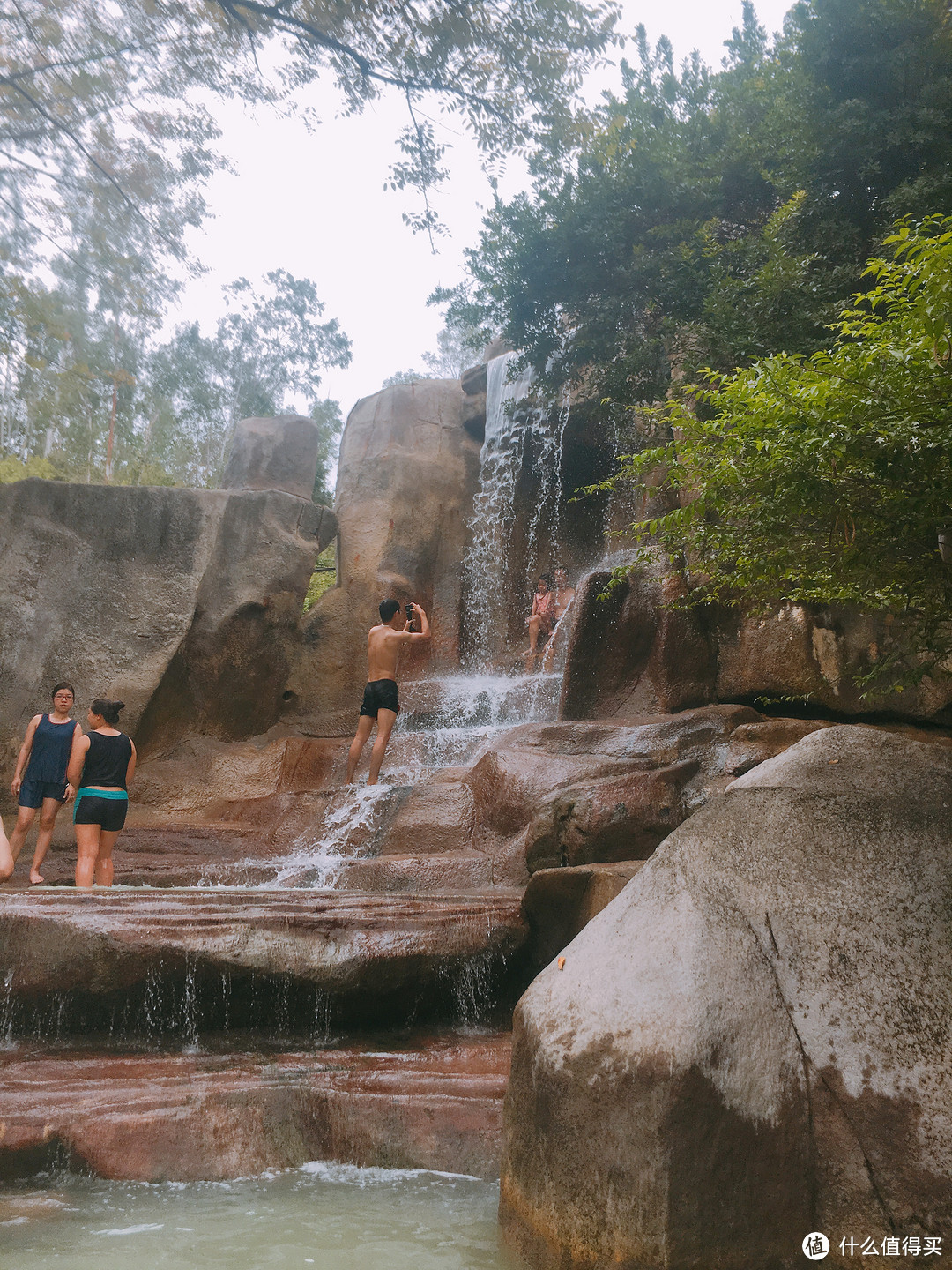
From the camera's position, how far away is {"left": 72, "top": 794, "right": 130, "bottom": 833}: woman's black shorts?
680 cm

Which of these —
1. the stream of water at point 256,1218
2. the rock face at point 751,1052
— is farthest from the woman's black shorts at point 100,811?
the rock face at point 751,1052

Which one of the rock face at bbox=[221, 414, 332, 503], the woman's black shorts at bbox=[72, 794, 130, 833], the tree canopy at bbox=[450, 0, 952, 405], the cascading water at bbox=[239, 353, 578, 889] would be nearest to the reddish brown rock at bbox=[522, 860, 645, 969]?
the woman's black shorts at bbox=[72, 794, 130, 833]

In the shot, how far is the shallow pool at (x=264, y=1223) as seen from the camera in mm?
2586

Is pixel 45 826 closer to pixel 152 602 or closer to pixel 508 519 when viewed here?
pixel 152 602

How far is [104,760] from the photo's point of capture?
6.84 m

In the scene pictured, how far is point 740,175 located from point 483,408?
19.9ft

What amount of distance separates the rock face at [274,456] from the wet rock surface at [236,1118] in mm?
13609

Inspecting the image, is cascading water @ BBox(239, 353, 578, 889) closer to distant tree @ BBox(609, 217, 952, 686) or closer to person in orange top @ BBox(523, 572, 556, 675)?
person in orange top @ BBox(523, 572, 556, 675)

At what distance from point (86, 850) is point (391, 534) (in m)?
9.48

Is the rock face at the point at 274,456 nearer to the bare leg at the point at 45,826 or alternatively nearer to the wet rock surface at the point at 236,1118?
the bare leg at the point at 45,826

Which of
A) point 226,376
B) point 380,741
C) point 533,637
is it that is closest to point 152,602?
point 380,741

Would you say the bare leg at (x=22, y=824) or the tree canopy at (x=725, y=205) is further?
the tree canopy at (x=725, y=205)

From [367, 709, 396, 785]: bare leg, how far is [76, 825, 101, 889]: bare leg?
2817mm

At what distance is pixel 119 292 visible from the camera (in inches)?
478
